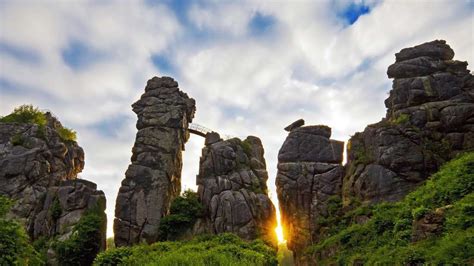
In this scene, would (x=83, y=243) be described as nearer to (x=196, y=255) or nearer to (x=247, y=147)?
(x=196, y=255)

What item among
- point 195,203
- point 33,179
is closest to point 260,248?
point 195,203

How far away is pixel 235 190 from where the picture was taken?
1941 inches

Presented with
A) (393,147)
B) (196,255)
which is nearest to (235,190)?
(393,147)

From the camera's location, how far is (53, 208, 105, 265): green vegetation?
43.2 metres

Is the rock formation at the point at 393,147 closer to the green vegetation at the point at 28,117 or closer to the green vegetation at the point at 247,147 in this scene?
the green vegetation at the point at 247,147

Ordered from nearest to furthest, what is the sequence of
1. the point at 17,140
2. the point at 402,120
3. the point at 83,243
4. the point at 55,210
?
1. the point at 402,120
2. the point at 83,243
3. the point at 55,210
4. the point at 17,140

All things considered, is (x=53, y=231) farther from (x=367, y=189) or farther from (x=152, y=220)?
(x=367, y=189)

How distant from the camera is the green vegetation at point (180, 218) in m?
47.4

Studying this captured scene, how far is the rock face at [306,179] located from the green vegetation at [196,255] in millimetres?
6916

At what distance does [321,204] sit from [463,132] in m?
17.7

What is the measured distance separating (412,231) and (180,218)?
30.6 meters

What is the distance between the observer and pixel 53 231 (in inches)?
1861

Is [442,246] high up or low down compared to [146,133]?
down

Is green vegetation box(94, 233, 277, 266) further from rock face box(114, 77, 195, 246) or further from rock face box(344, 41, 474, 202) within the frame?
rock face box(344, 41, 474, 202)
